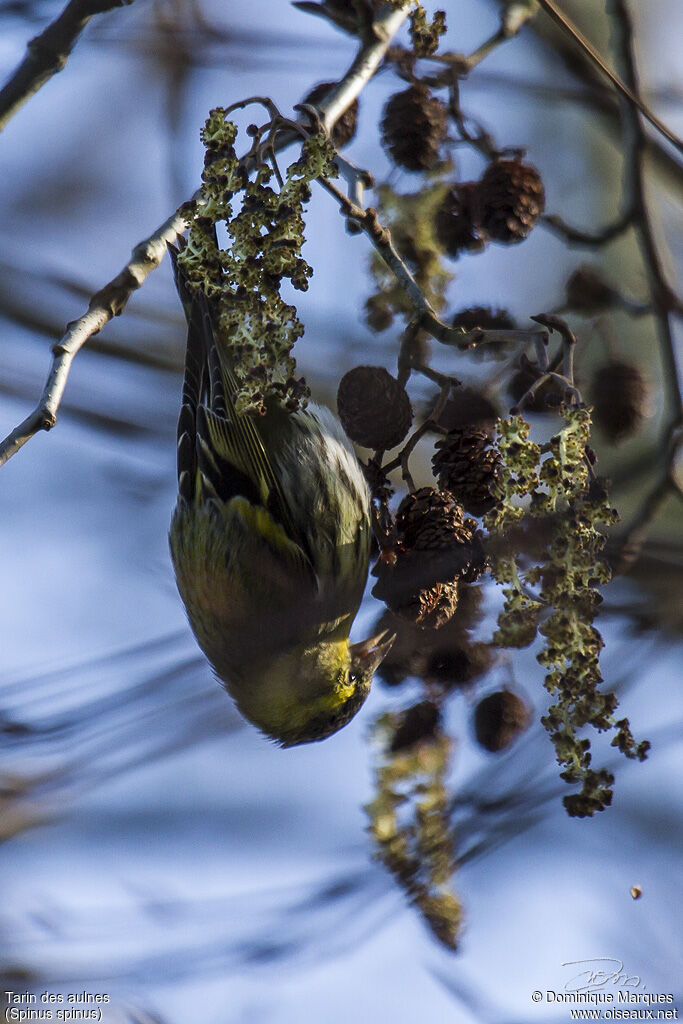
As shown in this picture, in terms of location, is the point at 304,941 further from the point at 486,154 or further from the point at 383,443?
the point at 486,154

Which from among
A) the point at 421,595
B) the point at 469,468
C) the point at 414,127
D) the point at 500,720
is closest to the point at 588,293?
the point at 414,127

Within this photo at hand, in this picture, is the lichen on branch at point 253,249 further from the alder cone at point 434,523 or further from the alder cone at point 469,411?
the alder cone at point 469,411

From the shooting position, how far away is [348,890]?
148 centimetres

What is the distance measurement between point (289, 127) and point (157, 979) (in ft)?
3.77

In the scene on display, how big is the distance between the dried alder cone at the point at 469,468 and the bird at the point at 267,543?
34 cm

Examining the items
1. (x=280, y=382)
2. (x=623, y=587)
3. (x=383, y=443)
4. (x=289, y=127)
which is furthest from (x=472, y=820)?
(x=289, y=127)

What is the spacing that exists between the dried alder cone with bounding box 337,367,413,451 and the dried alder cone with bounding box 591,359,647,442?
67 centimetres

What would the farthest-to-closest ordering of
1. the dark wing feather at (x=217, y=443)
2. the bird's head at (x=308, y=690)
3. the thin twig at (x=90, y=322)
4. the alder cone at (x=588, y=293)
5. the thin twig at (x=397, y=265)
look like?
the dark wing feather at (x=217, y=443) < the alder cone at (x=588, y=293) < the bird's head at (x=308, y=690) < the thin twig at (x=397, y=265) < the thin twig at (x=90, y=322)

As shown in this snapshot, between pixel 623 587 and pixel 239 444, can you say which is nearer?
pixel 623 587

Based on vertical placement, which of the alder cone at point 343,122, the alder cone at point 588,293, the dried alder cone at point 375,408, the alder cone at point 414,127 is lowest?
the dried alder cone at point 375,408

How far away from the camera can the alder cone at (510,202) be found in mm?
1600

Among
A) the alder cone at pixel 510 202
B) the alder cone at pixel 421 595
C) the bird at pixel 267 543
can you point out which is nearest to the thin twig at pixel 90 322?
the bird at pixel 267 543

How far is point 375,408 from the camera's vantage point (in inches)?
55.7

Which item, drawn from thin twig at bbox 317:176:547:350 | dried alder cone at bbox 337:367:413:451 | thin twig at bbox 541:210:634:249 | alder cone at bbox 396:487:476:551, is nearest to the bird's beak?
alder cone at bbox 396:487:476:551
